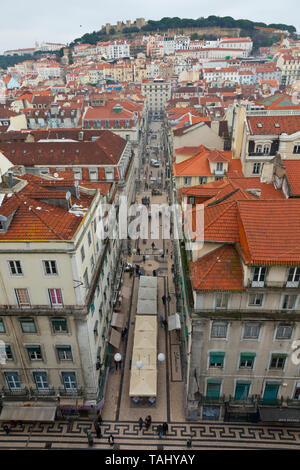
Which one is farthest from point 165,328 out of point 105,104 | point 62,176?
point 105,104

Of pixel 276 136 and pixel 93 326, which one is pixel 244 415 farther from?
pixel 276 136

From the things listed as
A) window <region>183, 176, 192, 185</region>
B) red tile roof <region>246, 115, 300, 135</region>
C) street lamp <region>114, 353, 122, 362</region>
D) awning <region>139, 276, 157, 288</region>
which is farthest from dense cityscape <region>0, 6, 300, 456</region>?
red tile roof <region>246, 115, 300, 135</region>

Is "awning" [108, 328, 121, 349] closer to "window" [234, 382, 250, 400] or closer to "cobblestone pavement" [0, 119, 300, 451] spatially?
"cobblestone pavement" [0, 119, 300, 451]

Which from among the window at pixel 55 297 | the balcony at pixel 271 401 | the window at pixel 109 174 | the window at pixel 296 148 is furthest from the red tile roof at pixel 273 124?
the window at pixel 55 297

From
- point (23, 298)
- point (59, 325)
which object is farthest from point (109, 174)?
point (59, 325)

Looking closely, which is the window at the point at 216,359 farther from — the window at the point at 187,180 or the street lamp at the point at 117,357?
the window at the point at 187,180
